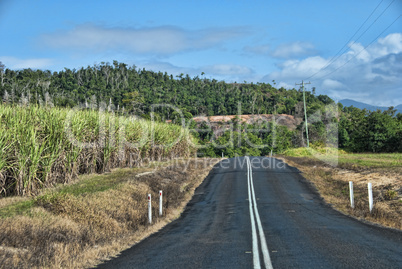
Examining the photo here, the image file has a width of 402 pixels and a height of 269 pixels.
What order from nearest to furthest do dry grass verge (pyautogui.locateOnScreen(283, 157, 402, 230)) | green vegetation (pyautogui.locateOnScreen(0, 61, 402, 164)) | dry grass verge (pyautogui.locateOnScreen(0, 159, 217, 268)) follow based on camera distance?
dry grass verge (pyautogui.locateOnScreen(0, 159, 217, 268)) < dry grass verge (pyautogui.locateOnScreen(283, 157, 402, 230)) < green vegetation (pyautogui.locateOnScreen(0, 61, 402, 164))

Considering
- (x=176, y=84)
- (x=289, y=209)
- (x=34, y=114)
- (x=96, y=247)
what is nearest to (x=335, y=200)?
(x=289, y=209)

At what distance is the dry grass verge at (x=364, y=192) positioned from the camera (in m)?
13.8

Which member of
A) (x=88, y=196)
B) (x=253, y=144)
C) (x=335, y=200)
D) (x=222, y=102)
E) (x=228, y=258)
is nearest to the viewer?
(x=228, y=258)

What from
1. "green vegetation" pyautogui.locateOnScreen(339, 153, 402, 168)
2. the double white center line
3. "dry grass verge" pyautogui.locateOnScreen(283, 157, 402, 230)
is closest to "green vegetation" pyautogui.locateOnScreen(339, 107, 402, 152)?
"green vegetation" pyautogui.locateOnScreen(339, 153, 402, 168)

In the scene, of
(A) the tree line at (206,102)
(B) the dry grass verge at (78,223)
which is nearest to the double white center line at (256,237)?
(B) the dry grass verge at (78,223)

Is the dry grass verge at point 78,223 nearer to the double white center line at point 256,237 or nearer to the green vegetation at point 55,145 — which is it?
the green vegetation at point 55,145

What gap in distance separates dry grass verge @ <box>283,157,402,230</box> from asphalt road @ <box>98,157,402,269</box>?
2.57 feet

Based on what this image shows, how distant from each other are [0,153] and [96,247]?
5.68 metres

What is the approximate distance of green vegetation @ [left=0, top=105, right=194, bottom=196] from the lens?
532 inches

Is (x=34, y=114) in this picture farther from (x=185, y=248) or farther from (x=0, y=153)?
(x=185, y=248)

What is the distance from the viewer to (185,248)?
930 cm

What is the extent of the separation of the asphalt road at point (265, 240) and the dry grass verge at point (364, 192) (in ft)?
2.57

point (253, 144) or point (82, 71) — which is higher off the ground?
point (82, 71)

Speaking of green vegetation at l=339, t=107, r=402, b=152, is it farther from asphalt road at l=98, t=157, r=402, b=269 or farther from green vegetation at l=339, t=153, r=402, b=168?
asphalt road at l=98, t=157, r=402, b=269
